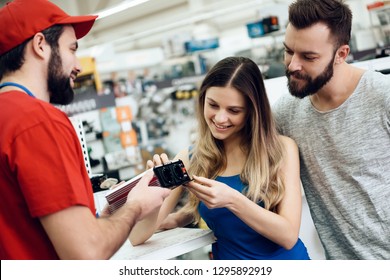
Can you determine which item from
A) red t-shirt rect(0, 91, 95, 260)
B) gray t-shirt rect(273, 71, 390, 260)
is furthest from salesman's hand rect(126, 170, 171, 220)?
gray t-shirt rect(273, 71, 390, 260)

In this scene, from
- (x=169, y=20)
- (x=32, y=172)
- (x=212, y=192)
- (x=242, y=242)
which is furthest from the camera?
(x=169, y=20)

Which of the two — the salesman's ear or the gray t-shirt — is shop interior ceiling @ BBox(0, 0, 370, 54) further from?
the gray t-shirt

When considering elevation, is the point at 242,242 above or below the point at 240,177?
below

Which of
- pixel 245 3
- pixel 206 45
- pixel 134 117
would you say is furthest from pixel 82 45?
pixel 134 117

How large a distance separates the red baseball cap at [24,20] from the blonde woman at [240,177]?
1.97 ft

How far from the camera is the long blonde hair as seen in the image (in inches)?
64.7

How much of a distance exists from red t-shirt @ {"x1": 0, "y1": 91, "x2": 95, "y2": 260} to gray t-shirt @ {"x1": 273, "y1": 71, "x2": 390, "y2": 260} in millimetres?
939

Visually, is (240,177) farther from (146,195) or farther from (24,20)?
(24,20)

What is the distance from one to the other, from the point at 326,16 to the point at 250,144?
0.56 meters

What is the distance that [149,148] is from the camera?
6641 millimetres

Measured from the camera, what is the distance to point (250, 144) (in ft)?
5.90

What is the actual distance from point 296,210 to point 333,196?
6.7 inches

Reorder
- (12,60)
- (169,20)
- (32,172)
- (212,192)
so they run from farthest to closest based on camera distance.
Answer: (169,20) < (212,192) < (12,60) < (32,172)

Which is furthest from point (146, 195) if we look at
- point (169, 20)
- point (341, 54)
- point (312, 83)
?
point (169, 20)
